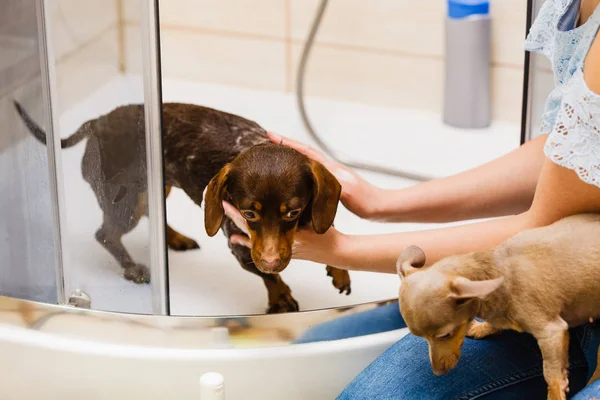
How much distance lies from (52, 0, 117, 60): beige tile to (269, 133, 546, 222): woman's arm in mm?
423

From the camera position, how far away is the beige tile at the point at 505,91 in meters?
2.63

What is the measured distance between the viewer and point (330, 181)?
5.57ft

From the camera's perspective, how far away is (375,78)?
2898 millimetres

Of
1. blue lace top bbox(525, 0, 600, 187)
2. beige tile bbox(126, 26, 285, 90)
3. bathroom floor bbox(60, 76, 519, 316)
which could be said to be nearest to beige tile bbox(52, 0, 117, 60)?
bathroom floor bbox(60, 76, 519, 316)

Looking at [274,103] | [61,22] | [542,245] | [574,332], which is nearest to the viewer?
[542,245]

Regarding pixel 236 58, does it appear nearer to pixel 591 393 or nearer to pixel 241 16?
pixel 241 16

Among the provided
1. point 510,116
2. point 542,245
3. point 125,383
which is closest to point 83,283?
point 125,383

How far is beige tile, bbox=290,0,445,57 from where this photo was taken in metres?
2.80

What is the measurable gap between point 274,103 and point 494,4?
703mm

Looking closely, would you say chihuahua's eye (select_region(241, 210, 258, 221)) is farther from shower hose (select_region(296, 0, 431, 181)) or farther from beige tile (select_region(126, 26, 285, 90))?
beige tile (select_region(126, 26, 285, 90))

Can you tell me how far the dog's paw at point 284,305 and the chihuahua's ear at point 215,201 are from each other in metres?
0.23

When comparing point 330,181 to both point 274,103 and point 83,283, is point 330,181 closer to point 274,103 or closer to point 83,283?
point 83,283

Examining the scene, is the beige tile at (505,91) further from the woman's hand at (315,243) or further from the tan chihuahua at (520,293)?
the tan chihuahua at (520,293)

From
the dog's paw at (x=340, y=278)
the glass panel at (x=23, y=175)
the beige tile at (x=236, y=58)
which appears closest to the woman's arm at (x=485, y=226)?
the dog's paw at (x=340, y=278)
